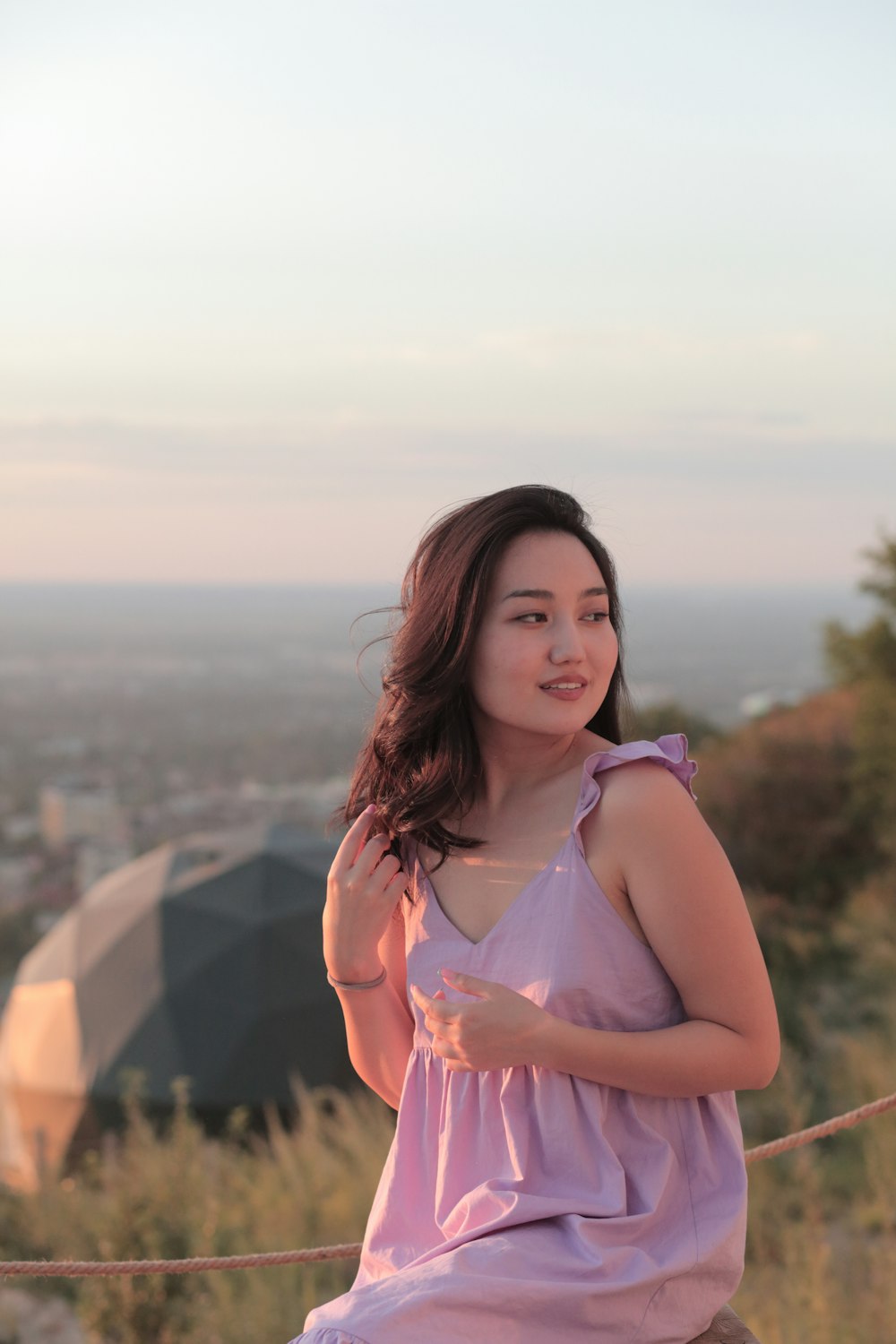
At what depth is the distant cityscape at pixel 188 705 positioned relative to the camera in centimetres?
2722

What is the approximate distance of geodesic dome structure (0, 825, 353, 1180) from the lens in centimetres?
927

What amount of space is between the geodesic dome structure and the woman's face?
24.9ft

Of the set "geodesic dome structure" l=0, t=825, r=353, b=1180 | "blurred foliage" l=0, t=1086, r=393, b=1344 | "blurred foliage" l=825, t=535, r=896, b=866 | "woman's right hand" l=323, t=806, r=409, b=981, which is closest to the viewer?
"woman's right hand" l=323, t=806, r=409, b=981

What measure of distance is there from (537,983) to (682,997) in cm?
23

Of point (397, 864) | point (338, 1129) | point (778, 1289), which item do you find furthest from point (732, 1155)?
point (338, 1129)

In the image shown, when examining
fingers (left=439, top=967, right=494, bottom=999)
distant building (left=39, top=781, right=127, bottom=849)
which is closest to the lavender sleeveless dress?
fingers (left=439, top=967, right=494, bottom=999)

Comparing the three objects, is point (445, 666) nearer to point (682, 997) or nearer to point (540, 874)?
point (540, 874)

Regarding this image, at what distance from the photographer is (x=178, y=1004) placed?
9586 mm

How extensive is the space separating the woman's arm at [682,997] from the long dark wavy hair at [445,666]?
0.37 meters

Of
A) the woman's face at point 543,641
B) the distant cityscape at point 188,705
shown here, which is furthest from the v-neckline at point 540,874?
the distant cityscape at point 188,705

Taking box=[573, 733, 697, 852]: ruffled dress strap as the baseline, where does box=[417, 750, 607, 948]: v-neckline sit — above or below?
below

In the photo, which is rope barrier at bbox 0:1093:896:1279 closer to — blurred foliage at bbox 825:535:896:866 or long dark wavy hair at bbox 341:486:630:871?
long dark wavy hair at bbox 341:486:630:871

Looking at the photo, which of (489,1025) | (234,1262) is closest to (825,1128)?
(489,1025)

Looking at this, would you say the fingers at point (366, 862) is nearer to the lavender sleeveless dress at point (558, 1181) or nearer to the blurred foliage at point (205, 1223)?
the lavender sleeveless dress at point (558, 1181)
